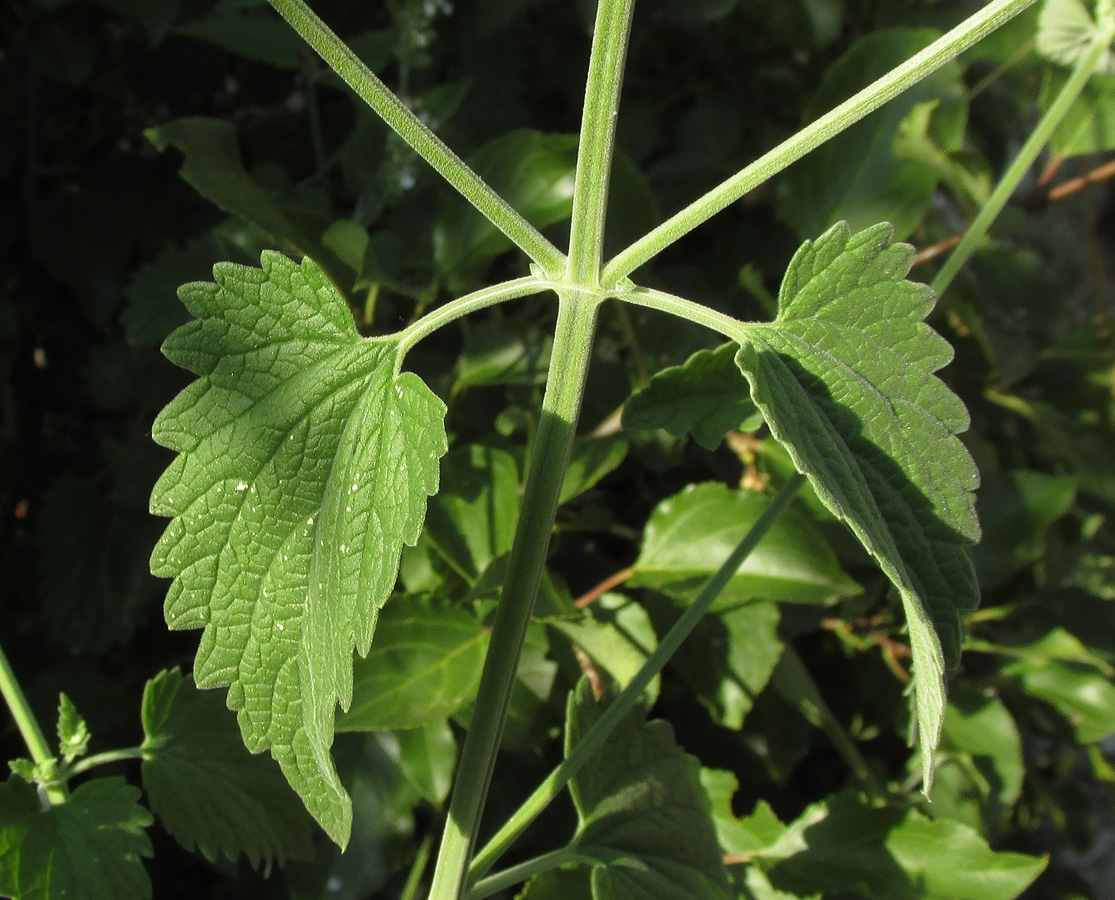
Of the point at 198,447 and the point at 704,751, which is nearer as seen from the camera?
the point at 198,447

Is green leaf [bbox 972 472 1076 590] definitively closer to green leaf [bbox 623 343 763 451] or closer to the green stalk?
green leaf [bbox 623 343 763 451]

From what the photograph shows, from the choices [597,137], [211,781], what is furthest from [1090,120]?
[211,781]

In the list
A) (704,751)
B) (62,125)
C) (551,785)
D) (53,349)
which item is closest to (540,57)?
(62,125)

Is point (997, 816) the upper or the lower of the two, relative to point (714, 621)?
lower

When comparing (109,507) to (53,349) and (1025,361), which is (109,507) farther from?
(1025,361)

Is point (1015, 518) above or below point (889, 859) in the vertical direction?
above

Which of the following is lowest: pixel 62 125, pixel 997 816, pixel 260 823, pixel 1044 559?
pixel 997 816

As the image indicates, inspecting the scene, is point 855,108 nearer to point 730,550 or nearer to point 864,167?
point 730,550

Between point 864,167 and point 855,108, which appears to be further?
point 864,167
